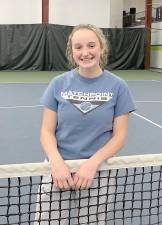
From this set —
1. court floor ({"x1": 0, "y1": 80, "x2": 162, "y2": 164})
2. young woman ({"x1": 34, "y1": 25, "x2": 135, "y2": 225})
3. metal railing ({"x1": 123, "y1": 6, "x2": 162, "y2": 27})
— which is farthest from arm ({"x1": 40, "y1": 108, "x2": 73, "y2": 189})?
metal railing ({"x1": 123, "y1": 6, "x2": 162, "y2": 27})

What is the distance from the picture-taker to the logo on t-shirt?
165 cm

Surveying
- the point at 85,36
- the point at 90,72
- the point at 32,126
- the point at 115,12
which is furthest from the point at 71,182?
the point at 115,12

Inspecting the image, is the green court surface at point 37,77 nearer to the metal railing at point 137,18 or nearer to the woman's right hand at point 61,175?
the metal railing at point 137,18

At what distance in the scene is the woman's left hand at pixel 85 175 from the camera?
1.52m

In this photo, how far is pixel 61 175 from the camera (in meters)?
1.51

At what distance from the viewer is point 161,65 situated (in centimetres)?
1653

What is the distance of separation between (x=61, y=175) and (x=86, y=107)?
1.03 feet

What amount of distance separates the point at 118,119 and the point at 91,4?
53.4ft

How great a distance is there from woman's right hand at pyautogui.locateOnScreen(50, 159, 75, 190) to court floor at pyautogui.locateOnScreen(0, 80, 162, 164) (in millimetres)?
2173

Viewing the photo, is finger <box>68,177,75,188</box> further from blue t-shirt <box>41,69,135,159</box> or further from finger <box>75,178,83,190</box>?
blue t-shirt <box>41,69,135,159</box>

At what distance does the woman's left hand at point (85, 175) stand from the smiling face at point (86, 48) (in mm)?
410

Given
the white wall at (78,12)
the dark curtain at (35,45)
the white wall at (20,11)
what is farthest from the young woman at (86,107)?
the white wall at (78,12)

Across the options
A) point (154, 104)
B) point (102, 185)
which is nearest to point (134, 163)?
point (102, 185)

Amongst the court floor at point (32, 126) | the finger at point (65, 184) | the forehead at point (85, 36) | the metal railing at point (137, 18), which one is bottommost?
the court floor at point (32, 126)
